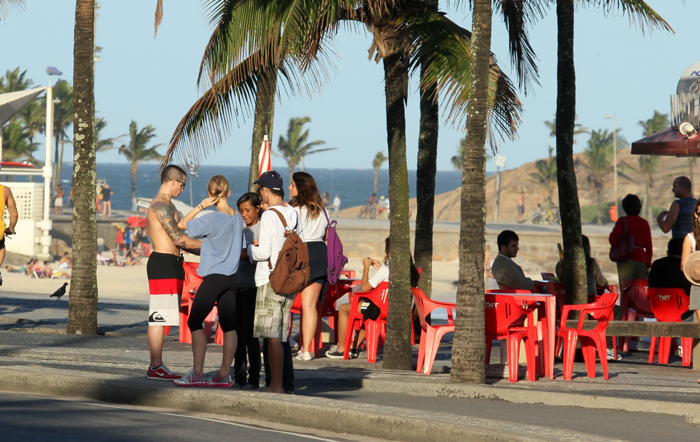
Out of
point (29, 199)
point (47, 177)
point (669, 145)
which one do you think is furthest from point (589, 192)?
point (669, 145)

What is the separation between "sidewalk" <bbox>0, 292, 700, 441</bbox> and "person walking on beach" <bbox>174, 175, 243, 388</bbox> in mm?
399

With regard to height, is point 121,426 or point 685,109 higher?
point 685,109

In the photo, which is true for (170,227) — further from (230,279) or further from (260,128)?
(260,128)

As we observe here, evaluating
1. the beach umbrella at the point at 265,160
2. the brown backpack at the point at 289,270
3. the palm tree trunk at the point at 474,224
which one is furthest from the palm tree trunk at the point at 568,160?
the brown backpack at the point at 289,270

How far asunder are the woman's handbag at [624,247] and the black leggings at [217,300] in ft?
19.9

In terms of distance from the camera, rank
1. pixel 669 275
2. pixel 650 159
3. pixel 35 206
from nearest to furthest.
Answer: pixel 669 275, pixel 35 206, pixel 650 159

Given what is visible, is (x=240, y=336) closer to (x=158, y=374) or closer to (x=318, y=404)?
(x=158, y=374)

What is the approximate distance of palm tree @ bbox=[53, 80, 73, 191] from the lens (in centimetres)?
9444

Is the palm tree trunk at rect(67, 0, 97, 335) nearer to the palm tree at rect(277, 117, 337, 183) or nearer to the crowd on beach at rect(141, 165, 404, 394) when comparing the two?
the crowd on beach at rect(141, 165, 404, 394)

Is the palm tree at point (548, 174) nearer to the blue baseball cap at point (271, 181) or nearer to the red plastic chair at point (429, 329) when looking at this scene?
the red plastic chair at point (429, 329)

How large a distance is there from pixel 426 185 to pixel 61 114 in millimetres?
89711

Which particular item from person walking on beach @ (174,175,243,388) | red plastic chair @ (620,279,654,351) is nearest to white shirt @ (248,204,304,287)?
person walking on beach @ (174,175,243,388)

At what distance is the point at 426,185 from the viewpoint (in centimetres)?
1292

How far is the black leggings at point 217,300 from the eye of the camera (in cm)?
793
